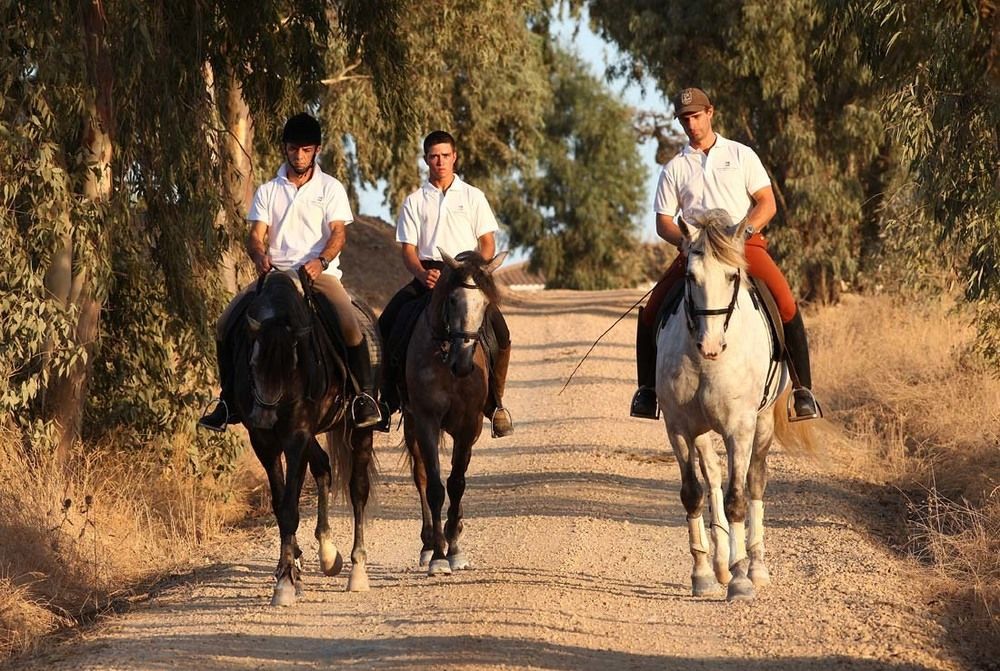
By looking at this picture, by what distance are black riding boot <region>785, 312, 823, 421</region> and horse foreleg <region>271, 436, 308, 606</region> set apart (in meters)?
3.40

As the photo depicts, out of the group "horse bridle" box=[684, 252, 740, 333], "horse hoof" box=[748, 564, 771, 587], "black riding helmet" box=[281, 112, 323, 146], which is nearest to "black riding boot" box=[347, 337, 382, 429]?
"black riding helmet" box=[281, 112, 323, 146]

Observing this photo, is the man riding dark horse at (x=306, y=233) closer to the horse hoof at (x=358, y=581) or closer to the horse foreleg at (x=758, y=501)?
the horse hoof at (x=358, y=581)

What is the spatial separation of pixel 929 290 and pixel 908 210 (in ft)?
6.27

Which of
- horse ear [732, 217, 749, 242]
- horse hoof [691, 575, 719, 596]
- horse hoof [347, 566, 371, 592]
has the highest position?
horse ear [732, 217, 749, 242]

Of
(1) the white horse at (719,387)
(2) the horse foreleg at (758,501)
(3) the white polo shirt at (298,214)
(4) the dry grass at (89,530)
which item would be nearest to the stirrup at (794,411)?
(2) the horse foreleg at (758,501)

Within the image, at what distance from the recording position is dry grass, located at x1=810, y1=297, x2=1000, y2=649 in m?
10.4

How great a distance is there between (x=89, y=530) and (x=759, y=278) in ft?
18.0

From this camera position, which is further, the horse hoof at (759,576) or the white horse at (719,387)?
the horse hoof at (759,576)

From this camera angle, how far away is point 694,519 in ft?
32.4

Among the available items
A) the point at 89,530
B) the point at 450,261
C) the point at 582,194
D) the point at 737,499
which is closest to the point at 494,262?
the point at 450,261

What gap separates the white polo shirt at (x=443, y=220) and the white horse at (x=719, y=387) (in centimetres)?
195

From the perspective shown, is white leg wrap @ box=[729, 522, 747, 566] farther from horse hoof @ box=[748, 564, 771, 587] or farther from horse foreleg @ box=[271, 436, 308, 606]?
horse foreleg @ box=[271, 436, 308, 606]

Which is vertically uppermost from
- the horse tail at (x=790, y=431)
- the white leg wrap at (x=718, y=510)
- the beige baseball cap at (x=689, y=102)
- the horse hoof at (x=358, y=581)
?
the beige baseball cap at (x=689, y=102)

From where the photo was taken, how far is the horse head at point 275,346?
395 inches
